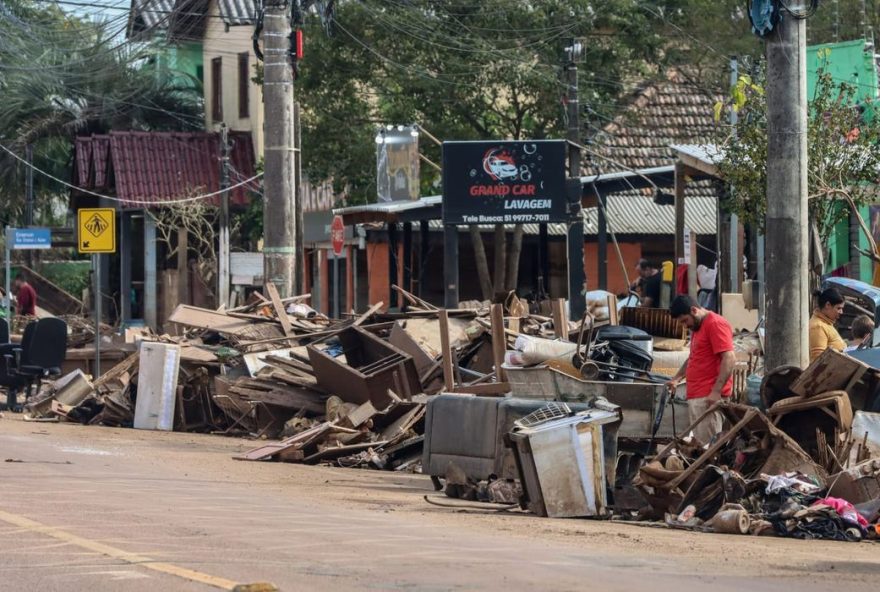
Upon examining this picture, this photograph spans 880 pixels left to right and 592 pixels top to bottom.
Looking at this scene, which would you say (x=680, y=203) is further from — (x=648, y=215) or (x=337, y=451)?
(x=648, y=215)

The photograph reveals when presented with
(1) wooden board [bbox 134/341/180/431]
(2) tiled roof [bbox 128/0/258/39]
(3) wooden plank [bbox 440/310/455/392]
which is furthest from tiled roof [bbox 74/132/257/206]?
(3) wooden plank [bbox 440/310/455/392]

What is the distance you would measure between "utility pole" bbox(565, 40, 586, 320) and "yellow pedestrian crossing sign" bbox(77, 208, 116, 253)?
310 inches

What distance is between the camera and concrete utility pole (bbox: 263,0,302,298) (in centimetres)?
2208

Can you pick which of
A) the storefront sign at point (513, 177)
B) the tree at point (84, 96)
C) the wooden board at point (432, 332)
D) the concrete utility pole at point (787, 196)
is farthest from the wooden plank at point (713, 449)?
the tree at point (84, 96)

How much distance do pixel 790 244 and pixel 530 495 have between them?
3.85 meters

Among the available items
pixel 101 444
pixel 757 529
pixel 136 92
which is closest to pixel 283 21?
pixel 101 444

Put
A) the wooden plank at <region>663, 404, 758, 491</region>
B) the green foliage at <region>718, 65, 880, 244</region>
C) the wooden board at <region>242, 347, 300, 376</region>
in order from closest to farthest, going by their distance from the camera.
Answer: the wooden plank at <region>663, 404, 758, 491</region>, the green foliage at <region>718, 65, 880, 244</region>, the wooden board at <region>242, 347, 300, 376</region>

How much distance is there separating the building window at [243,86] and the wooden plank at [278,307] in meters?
23.7

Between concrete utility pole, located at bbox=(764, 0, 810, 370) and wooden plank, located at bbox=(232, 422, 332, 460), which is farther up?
concrete utility pole, located at bbox=(764, 0, 810, 370)

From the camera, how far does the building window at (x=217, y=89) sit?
47.0m

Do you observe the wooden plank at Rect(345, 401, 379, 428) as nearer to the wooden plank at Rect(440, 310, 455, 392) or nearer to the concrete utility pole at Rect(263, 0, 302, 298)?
the wooden plank at Rect(440, 310, 455, 392)

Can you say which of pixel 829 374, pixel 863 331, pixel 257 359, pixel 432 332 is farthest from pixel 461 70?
pixel 829 374

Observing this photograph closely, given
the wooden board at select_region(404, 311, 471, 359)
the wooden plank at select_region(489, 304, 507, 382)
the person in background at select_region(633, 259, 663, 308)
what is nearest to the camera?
the wooden plank at select_region(489, 304, 507, 382)

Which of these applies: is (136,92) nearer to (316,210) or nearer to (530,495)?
(316,210)
